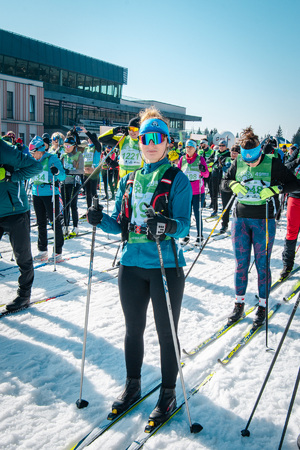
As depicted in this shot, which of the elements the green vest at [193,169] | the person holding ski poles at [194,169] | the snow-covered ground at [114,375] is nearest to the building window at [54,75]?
the person holding ski poles at [194,169]

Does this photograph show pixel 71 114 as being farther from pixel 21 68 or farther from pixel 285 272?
pixel 285 272

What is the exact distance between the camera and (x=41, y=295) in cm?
456

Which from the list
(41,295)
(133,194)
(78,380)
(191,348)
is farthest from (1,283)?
(133,194)

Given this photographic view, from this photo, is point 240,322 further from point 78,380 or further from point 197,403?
point 78,380

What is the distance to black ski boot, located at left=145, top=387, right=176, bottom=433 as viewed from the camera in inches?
91.2

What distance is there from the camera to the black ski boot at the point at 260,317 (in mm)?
3801

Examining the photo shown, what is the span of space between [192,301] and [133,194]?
2607mm

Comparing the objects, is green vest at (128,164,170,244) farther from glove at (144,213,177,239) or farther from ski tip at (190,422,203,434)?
ski tip at (190,422,203,434)

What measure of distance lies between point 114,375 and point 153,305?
107 centimetres

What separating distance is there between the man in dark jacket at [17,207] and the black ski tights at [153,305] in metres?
2.13

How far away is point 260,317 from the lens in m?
3.83

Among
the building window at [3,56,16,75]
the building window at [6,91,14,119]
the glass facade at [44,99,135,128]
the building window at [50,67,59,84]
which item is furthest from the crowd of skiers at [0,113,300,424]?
the building window at [50,67,59,84]

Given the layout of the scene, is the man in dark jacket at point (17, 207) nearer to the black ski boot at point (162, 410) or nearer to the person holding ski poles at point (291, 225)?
the black ski boot at point (162, 410)

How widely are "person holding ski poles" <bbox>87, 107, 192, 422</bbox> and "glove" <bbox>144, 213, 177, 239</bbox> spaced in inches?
2.0
